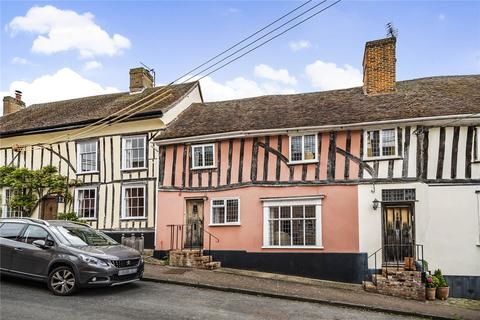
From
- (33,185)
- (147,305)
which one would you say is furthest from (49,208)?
(147,305)

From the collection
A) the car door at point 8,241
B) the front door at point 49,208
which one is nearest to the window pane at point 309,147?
the car door at point 8,241

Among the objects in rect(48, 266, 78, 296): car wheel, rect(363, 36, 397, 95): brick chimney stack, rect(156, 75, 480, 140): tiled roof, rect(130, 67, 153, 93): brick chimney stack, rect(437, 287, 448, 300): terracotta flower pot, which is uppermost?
rect(130, 67, 153, 93): brick chimney stack

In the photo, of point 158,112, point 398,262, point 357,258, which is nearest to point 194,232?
point 158,112

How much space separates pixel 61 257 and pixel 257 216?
24.9 ft

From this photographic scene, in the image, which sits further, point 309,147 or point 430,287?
point 309,147

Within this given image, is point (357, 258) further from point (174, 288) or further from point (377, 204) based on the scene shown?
point (174, 288)

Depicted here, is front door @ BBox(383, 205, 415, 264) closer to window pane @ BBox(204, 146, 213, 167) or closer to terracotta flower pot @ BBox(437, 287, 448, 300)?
terracotta flower pot @ BBox(437, 287, 448, 300)

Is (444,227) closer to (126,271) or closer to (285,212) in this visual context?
(285,212)

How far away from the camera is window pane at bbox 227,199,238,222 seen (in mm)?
16625

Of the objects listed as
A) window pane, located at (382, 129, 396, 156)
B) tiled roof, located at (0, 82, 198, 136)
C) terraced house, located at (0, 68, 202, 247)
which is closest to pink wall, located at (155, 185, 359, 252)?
terraced house, located at (0, 68, 202, 247)

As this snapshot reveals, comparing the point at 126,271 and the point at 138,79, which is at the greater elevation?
the point at 138,79

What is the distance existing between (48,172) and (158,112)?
6.04m

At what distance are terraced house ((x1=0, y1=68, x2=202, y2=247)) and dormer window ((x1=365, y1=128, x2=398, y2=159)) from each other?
8.33 m

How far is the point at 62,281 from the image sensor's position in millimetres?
10125
